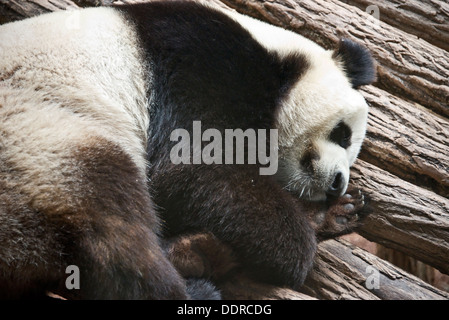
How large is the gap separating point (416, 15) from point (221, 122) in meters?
2.42

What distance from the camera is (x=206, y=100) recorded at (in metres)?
2.97

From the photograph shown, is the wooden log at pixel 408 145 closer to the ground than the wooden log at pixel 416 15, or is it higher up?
closer to the ground

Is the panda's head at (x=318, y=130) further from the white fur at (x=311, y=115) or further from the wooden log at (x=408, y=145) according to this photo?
the wooden log at (x=408, y=145)

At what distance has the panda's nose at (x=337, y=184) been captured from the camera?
10.9 ft

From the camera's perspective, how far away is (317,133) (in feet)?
11.0

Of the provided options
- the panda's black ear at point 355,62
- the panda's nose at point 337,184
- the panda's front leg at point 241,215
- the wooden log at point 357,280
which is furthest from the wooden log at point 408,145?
the panda's front leg at point 241,215

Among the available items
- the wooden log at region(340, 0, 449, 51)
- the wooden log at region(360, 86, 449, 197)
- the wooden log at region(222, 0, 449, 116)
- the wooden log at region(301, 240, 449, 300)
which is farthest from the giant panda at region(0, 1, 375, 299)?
the wooden log at region(340, 0, 449, 51)

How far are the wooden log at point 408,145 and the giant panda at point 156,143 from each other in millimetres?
328

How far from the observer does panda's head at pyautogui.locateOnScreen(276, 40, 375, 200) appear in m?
3.29

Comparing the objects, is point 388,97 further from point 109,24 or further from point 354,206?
point 109,24

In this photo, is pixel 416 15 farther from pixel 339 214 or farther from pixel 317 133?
pixel 339 214

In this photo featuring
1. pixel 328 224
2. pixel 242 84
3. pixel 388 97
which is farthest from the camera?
pixel 388 97

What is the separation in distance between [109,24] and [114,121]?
0.68m
